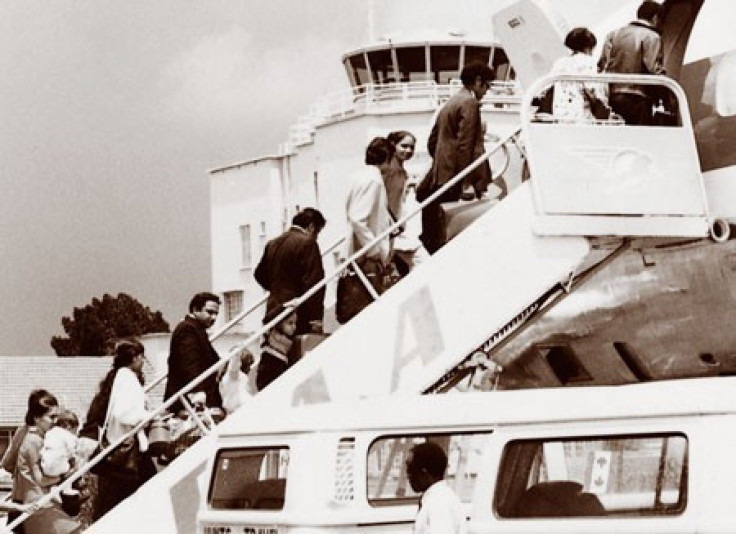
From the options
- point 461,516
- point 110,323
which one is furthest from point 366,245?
point 110,323

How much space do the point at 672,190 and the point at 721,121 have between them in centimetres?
109

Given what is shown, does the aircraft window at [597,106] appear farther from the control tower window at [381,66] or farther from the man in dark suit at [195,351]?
the control tower window at [381,66]

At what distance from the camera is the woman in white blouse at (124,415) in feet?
54.6

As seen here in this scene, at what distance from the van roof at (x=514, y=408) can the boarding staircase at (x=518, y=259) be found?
1497 millimetres

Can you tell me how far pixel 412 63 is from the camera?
65.4 meters

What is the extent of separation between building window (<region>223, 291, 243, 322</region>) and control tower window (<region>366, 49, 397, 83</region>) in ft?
37.4

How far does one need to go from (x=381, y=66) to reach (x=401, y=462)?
178 ft

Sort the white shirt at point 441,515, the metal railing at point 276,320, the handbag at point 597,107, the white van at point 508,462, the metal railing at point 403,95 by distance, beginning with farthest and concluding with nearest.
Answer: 1. the metal railing at point 403,95
2. the handbag at point 597,107
3. the metal railing at point 276,320
4. the white shirt at point 441,515
5. the white van at point 508,462

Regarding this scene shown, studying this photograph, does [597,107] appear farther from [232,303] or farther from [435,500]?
[232,303]

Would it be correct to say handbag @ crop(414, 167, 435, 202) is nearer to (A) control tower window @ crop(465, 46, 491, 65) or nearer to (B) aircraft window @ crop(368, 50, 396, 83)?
(A) control tower window @ crop(465, 46, 491, 65)

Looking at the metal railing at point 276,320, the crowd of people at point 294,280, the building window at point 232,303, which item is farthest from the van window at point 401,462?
the building window at point 232,303

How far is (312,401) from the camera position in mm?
15766

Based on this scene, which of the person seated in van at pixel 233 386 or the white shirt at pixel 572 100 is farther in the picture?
the person seated in van at pixel 233 386

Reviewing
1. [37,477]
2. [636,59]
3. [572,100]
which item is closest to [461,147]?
[572,100]
